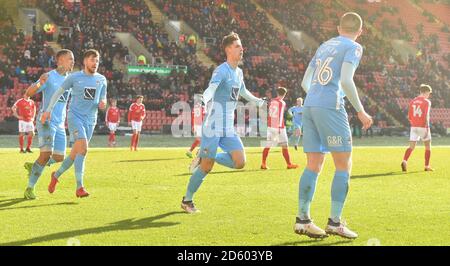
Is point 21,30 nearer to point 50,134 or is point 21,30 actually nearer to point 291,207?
point 50,134

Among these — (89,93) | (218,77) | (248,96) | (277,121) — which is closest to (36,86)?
(89,93)

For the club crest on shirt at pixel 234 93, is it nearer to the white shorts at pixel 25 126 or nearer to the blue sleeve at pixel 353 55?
the blue sleeve at pixel 353 55

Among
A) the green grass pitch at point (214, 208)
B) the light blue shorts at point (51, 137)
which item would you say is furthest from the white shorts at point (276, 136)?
the light blue shorts at point (51, 137)

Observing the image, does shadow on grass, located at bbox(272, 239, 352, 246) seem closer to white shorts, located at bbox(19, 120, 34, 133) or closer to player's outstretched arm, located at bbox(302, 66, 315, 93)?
player's outstretched arm, located at bbox(302, 66, 315, 93)

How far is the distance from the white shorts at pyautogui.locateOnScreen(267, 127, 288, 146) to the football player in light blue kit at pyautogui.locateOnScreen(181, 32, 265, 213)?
7710 mm

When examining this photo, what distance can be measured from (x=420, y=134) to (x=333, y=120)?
9948mm

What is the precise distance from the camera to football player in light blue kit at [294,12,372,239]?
617 cm

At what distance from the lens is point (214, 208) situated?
8352 millimetres

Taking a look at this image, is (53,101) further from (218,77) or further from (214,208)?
(214,208)

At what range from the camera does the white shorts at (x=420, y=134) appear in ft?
50.4

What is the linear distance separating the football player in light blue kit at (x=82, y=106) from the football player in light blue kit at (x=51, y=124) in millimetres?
301

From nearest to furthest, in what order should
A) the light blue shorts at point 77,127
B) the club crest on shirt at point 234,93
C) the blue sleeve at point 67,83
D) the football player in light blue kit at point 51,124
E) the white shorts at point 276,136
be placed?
the club crest on shirt at point 234,93, the blue sleeve at point 67,83, the light blue shorts at point 77,127, the football player in light blue kit at point 51,124, the white shorts at point 276,136

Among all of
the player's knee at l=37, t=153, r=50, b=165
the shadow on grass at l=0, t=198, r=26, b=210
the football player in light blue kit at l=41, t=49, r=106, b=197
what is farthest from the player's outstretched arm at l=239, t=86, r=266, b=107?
the shadow on grass at l=0, t=198, r=26, b=210
